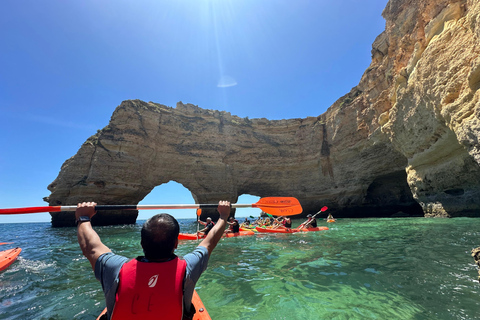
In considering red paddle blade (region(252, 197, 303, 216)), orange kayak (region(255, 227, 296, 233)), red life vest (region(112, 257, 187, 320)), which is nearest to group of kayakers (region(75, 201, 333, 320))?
red life vest (region(112, 257, 187, 320))

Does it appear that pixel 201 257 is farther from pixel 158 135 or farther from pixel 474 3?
pixel 158 135

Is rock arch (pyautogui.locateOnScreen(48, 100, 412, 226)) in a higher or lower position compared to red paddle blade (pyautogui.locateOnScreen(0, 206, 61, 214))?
higher

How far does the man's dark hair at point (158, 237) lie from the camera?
158 cm

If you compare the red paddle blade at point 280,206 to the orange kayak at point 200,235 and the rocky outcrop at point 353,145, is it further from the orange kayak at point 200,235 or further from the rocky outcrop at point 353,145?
the rocky outcrop at point 353,145

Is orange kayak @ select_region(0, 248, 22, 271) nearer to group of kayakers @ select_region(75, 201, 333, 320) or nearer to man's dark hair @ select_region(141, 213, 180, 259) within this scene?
group of kayakers @ select_region(75, 201, 333, 320)

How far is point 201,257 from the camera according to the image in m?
1.89

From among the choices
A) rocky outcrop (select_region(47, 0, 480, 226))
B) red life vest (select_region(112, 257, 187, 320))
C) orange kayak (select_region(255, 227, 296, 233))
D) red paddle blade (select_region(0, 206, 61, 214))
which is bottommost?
orange kayak (select_region(255, 227, 296, 233))

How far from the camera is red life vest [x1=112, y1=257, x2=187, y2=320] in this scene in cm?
137

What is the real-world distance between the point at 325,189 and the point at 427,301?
2924 cm

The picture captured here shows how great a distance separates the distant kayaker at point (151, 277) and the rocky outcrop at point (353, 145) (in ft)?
41.9

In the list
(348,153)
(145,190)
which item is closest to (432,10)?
(348,153)

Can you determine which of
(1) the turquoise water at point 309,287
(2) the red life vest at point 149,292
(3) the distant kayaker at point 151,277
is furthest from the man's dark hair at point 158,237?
(1) the turquoise water at point 309,287

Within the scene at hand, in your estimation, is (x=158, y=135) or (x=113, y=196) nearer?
(x=113, y=196)

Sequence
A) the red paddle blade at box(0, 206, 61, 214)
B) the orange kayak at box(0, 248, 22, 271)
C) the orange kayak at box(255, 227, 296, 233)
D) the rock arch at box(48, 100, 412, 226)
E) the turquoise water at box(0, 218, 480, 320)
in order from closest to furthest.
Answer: the red paddle blade at box(0, 206, 61, 214) < the turquoise water at box(0, 218, 480, 320) < the orange kayak at box(0, 248, 22, 271) < the orange kayak at box(255, 227, 296, 233) < the rock arch at box(48, 100, 412, 226)
